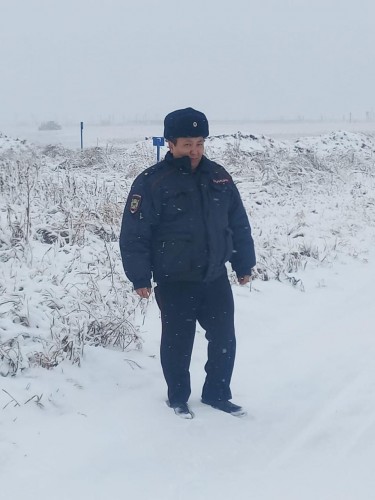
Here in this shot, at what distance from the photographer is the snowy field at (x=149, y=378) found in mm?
3379

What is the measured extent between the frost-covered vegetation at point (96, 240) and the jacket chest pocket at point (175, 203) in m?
1.39

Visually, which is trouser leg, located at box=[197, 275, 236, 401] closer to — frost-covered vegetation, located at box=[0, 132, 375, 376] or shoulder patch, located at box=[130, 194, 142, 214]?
shoulder patch, located at box=[130, 194, 142, 214]

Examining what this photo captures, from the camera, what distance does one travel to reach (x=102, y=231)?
771cm

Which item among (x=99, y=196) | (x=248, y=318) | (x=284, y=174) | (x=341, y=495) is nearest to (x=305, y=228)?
(x=99, y=196)

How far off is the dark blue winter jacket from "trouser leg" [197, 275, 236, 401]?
146 millimetres

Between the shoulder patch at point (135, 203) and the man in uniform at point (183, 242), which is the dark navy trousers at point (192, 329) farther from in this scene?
the shoulder patch at point (135, 203)

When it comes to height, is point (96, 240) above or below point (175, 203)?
below

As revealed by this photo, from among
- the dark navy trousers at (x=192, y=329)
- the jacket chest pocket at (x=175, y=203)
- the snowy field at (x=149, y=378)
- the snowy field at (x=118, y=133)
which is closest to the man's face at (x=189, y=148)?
the jacket chest pocket at (x=175, y=203)

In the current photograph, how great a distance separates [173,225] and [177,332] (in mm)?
696

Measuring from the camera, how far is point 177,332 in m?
4.09

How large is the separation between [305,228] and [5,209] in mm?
5052

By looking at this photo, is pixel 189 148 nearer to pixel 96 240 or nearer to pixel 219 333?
pixel 219 333

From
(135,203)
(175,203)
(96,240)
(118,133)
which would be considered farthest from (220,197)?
(118,133)

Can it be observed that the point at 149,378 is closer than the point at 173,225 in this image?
No
